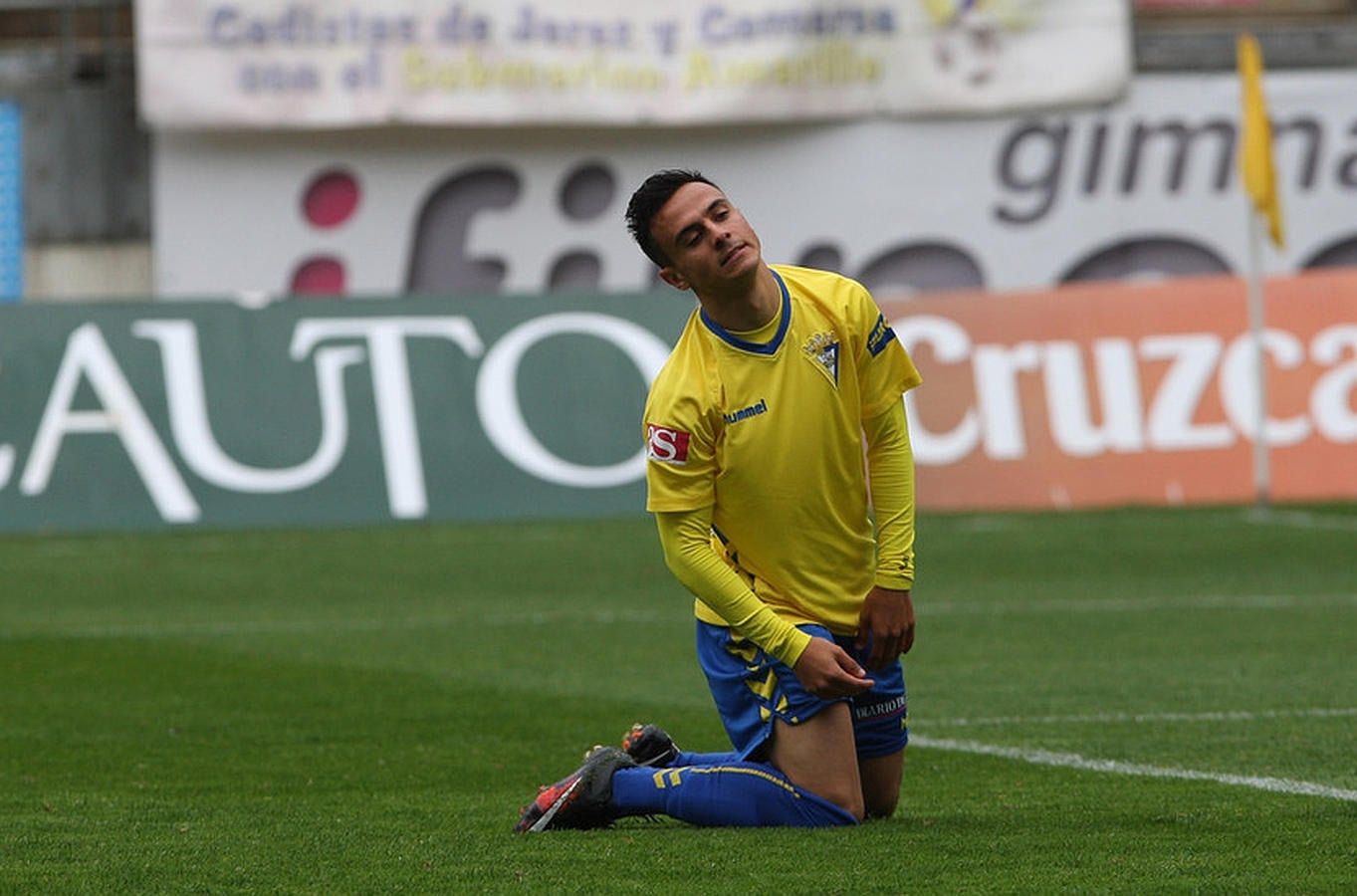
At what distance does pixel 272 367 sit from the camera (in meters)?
18.4

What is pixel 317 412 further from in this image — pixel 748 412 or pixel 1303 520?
pixel 748 412

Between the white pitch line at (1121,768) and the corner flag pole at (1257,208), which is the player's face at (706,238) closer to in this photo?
the white pitch line at (1121,768)

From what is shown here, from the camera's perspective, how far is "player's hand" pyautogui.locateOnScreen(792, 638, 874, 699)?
19.5 ft

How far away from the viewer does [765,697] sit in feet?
20.4

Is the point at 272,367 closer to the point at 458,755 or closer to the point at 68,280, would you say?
the point at 68,280

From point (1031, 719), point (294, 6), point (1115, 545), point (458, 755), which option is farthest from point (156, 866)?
point (294, 6)

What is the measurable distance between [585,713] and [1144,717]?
1.99 meters

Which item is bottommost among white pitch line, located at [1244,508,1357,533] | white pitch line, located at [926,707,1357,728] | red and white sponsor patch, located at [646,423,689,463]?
white pitch line, located at [1244,508,1357,533]

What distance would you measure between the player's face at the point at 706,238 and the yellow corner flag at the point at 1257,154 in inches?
513

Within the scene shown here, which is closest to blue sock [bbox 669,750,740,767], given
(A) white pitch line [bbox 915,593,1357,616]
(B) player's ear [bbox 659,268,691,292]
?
(B) player's ear [bbox 659,268,691,292]

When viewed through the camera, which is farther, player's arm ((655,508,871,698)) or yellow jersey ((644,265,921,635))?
yellow jersey ((644,265,921,635))

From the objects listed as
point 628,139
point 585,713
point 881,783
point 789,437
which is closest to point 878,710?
point 881,783

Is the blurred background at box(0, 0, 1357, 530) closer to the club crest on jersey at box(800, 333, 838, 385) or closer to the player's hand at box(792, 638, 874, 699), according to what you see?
the club crest on jersey at box(800, 333, 838, 385)

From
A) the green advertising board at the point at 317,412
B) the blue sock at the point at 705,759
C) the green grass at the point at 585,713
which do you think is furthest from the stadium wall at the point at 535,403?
the blue sock at the point at 705,759
